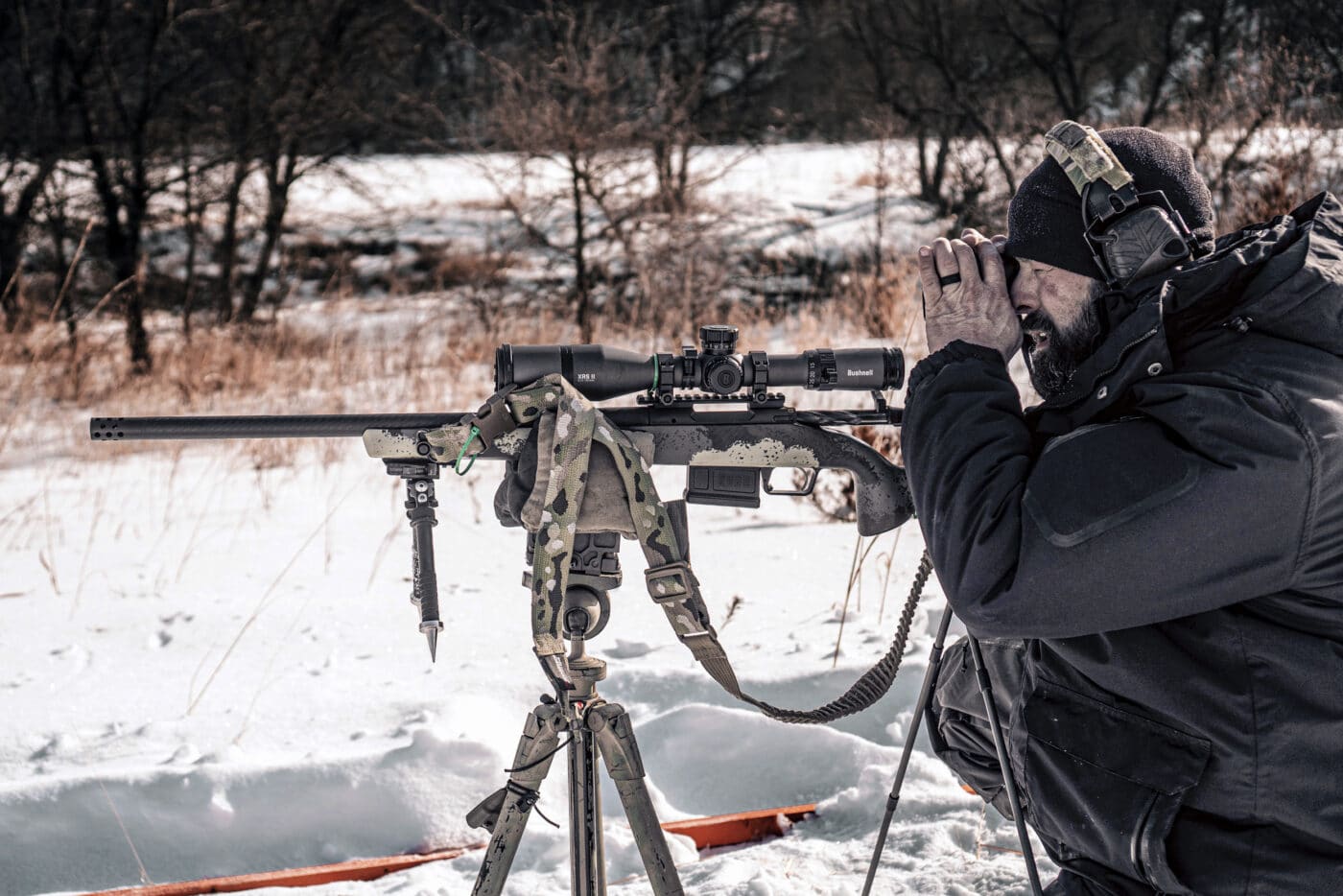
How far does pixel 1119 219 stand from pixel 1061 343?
0.27m

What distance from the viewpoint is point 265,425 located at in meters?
2.14

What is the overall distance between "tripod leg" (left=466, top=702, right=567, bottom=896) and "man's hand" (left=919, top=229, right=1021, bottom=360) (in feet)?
3.16

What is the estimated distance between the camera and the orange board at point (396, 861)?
2562 millimetres

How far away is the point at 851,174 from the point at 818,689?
15.5 meters

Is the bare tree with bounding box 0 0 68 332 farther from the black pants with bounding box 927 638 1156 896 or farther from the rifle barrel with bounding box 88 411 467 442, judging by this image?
the black pants with bounding box 927 638 1156 896

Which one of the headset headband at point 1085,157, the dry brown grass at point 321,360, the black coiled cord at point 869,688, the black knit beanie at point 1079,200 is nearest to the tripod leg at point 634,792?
the black coiled cord at point 869,688

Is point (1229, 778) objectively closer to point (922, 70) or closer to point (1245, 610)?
point (1245, 610)

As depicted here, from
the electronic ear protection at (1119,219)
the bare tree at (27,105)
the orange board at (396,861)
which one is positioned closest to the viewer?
the electronic ear protection at (1119,219)

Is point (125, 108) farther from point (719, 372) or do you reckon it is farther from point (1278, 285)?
point (1278, 285)

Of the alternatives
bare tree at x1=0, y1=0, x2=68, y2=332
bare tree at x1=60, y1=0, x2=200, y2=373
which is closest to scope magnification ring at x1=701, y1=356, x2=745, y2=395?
bare tree at x1=60, y1=0, x2=200, y2=373

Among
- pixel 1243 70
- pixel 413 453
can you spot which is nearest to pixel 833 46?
pixel 1243 70

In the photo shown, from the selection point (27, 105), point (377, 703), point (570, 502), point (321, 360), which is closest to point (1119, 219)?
point (570, 502)

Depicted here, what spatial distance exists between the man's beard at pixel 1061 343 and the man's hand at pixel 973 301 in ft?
0.34

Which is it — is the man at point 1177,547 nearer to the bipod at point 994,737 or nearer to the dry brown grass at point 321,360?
the bipod at point 994,737
